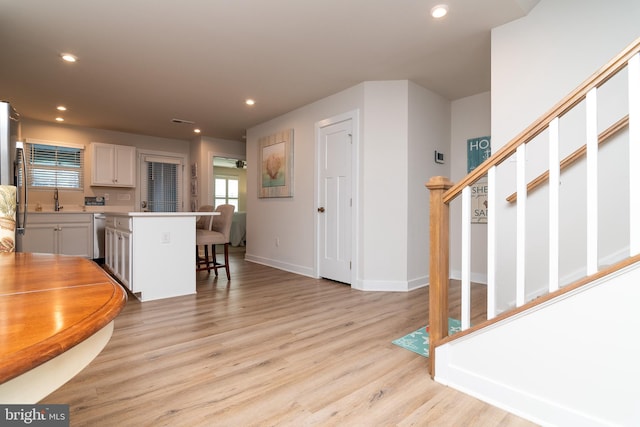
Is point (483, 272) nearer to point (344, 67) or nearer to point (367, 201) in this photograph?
point (367, 201)

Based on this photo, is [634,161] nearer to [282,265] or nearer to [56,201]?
[282,265]

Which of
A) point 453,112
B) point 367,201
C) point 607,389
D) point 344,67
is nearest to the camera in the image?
point 607,389

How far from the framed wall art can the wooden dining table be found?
3.92 metres

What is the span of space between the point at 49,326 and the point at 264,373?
146 cm

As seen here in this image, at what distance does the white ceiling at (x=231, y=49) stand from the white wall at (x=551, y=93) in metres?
0.23

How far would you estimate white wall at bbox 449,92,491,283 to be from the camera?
393 centimetres

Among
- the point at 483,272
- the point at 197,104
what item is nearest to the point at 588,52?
the point at 483,272

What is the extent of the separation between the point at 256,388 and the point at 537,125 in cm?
183

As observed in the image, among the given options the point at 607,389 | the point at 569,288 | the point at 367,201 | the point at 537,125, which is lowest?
the point at 607,389

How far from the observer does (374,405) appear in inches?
58.7

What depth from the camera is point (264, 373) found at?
5.81 feet

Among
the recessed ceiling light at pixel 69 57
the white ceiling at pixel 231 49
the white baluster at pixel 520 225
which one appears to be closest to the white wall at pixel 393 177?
the white ceiling at pixel 231 49

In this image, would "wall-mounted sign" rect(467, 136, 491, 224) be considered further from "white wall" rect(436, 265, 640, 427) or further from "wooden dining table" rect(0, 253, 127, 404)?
"wooden dining table" rect(0, 253, 127, 404)

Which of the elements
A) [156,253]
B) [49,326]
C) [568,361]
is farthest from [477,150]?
[49,326]
